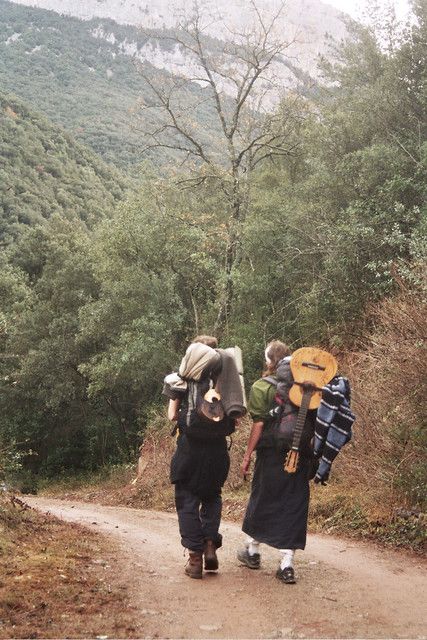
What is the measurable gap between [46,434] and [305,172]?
16610 millimetres

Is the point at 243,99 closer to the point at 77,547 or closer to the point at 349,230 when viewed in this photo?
the point at 349,230

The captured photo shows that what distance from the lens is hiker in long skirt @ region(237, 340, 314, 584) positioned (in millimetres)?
5461

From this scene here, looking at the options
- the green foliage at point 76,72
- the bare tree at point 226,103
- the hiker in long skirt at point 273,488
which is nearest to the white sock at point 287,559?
the hiker in long skirt at point 273,488

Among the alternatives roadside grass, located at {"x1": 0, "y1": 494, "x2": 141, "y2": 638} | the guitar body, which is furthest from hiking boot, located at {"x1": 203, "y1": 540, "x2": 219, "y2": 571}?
the guitar body

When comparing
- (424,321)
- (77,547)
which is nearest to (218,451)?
(77,547)

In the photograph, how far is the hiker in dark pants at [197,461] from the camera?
5.39 meters

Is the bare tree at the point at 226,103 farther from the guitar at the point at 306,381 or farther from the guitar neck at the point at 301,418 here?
the guitar neck at the point at 301,418

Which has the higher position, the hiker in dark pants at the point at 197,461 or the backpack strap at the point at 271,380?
the backpack strap at the point at 271,380

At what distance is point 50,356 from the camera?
2609cm

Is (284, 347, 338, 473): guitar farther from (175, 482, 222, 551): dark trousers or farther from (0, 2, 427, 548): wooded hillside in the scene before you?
(0, 2, 427, 548): wooded hillside

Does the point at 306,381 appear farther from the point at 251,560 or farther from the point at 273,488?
the point at 251,560

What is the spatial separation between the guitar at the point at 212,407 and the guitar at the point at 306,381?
628mm

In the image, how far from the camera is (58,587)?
4.80 metres

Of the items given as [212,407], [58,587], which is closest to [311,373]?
[212,407]
